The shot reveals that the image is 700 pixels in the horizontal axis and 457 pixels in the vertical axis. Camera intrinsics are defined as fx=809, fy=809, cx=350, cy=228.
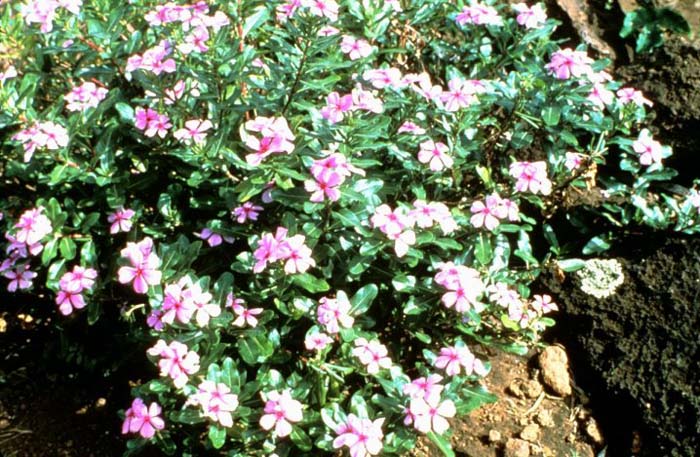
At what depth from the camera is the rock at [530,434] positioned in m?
3.28

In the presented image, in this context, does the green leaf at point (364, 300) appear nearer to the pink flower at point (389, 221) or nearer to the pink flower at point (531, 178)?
the pink flower at point (389, 221)

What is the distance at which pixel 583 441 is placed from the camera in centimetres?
331

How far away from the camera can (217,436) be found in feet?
8.68

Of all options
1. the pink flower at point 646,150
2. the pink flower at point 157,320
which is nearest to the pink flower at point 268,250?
the pink flower at point 157,320

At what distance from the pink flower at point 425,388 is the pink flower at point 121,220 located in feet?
3.71

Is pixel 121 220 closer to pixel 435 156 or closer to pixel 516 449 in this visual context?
pixel 435 156

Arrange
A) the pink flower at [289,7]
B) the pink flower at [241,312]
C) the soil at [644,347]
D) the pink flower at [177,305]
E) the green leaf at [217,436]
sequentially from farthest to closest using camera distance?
the soil at [644,347], the pink flower at [289,7], the pink flower at [241,312], the green leaf at [217,436], the pink flower at [177,305]

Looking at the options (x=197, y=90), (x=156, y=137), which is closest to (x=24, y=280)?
(x=156, y=137)

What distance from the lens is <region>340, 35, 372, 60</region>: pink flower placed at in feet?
10.4

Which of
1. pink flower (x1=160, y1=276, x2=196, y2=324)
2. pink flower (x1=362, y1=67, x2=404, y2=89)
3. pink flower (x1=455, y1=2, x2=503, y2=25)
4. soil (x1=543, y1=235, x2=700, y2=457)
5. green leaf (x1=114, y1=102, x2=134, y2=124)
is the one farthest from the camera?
pink flower (x1=455, y1=2, x2=503, y2=25)

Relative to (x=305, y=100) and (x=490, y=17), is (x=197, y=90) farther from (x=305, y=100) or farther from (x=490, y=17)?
(x=490, y=17)

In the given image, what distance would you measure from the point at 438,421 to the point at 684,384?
117 centimetres

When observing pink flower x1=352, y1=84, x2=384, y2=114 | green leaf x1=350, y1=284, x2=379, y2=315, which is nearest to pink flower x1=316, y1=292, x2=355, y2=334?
green leaf x1=350, y1=284, x2=379, y2=315

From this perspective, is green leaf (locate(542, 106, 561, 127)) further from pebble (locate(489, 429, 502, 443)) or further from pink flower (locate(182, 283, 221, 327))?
pink flower (locate(182, 283, 221, 327))
